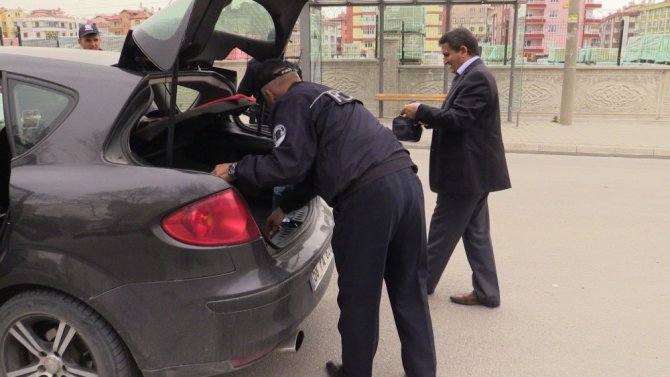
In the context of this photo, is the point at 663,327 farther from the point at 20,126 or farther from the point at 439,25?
the point at 439,25

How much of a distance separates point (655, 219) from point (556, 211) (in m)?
0.89

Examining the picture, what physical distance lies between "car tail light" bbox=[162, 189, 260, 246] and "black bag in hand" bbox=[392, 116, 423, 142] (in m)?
1.36

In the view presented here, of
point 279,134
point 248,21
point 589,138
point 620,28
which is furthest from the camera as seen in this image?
point 620,28

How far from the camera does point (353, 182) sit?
7.89ft

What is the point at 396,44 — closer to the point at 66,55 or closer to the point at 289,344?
the point at 66,55

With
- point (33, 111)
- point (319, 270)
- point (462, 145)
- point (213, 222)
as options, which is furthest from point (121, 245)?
point (462, 145)

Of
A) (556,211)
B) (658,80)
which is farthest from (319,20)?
(556,211)

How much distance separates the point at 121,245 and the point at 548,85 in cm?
1212

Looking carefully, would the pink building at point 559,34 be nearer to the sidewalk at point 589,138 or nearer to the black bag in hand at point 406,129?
the sidewalk at point 589,138

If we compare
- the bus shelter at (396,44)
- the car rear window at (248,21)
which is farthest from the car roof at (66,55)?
the bus shelter at (396,44)

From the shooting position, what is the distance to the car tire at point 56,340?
7.29 ft

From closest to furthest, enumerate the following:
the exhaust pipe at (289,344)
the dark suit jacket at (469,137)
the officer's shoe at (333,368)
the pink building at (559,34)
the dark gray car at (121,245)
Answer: the dark gray car at (121,245) < the exhaust pipe at (289,344) < the officer's shoe at (333,368) < the dark suit jacket at (469,137) < the pink building at (559,34)

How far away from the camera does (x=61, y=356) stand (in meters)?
2.32

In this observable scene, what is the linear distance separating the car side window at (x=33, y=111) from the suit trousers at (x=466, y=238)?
83.6 inches
